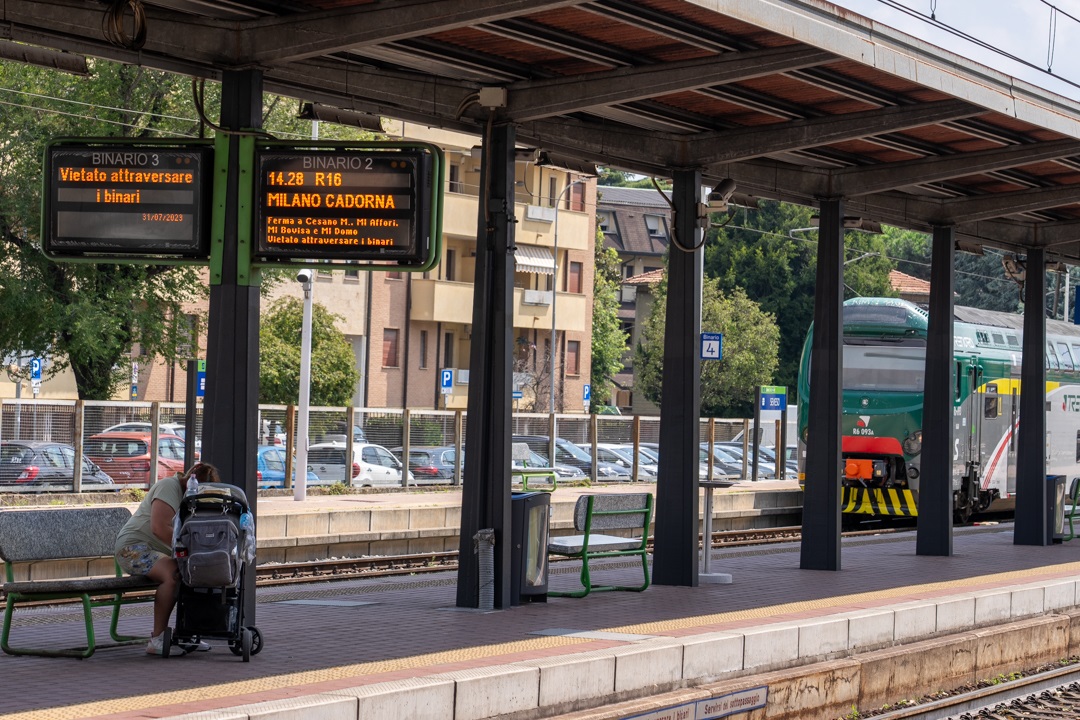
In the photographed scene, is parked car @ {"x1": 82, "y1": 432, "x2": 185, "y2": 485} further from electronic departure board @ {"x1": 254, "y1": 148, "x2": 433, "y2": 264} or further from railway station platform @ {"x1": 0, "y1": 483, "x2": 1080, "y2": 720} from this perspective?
electronic departure board @ {"x1": 254, "y1": 148, "x2": 433, "y2": 264}

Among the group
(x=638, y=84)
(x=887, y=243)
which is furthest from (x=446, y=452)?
(x=887, y=243)

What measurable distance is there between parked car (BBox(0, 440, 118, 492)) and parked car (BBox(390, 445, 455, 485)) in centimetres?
834

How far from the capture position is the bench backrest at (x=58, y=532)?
32.5 feet

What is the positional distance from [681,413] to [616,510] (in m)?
1.16

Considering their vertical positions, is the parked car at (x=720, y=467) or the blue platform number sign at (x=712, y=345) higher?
the blue platform number sign at (x=712, y=345)

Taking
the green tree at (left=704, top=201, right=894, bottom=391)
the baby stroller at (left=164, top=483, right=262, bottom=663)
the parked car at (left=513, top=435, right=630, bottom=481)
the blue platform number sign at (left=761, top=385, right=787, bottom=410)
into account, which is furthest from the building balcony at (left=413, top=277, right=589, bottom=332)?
the baby stroller at (left=164, top=483, right=262, bottom=663)

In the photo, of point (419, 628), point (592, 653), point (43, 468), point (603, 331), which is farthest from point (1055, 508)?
point (603, 331)

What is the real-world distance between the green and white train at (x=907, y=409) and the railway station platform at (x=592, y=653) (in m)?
9.00

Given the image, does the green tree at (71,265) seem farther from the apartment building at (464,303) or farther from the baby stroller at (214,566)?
the baby stroller at (214,566)

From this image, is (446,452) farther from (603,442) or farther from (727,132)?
(727,132)

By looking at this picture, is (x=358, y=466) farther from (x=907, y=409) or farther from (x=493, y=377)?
(x=493, y=377)

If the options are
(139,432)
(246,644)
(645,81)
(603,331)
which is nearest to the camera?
(246,644)

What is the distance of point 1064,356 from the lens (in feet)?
97.1

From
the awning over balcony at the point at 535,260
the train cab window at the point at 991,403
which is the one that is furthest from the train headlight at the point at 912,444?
the awning over balcony at the point at 535,260
